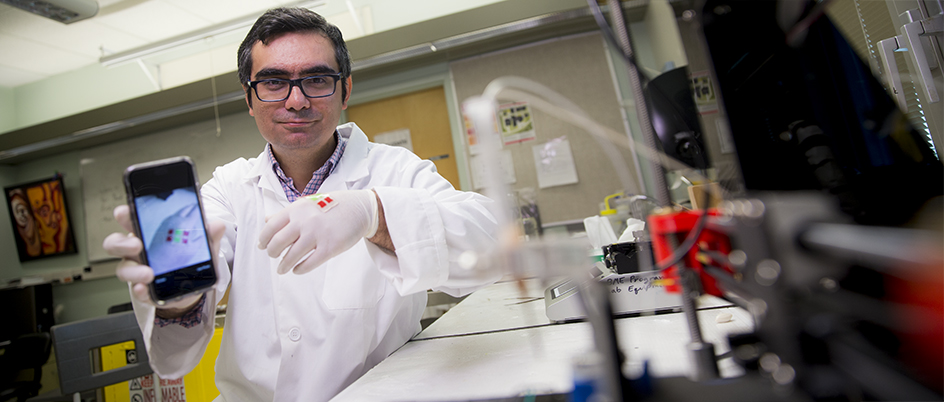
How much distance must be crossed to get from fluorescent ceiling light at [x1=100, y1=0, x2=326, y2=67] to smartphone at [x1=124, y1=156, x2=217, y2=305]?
2.53 m

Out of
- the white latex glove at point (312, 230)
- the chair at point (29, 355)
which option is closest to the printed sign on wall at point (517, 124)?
the white latex glove at point (312, 230)

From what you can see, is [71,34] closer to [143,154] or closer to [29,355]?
[143,154]

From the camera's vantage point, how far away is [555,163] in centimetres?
329

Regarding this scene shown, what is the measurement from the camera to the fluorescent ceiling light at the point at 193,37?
2.86 metres

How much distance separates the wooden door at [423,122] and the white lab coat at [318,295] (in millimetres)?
2348

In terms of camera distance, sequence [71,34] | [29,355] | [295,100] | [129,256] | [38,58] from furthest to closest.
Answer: [38,58] < [71,34] < [29,355] < [295,100] < [129,256]

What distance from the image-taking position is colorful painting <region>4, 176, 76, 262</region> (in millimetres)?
4148

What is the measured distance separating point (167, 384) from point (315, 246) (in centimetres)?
247

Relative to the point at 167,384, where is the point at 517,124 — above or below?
above

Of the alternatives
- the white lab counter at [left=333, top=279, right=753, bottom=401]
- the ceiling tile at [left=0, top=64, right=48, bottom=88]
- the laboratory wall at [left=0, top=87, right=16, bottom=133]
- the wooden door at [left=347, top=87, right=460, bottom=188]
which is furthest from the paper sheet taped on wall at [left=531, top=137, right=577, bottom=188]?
the laboratory wall at [left=0, top=87, right=16, bottom=133]

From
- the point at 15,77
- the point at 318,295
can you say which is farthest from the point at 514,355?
the point at 15,77

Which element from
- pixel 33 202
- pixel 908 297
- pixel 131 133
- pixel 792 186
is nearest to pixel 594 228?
pixel 792 186

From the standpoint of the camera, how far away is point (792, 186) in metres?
0.48

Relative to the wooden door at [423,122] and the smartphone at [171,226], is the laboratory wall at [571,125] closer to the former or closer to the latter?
the wooden door at [423,122]
